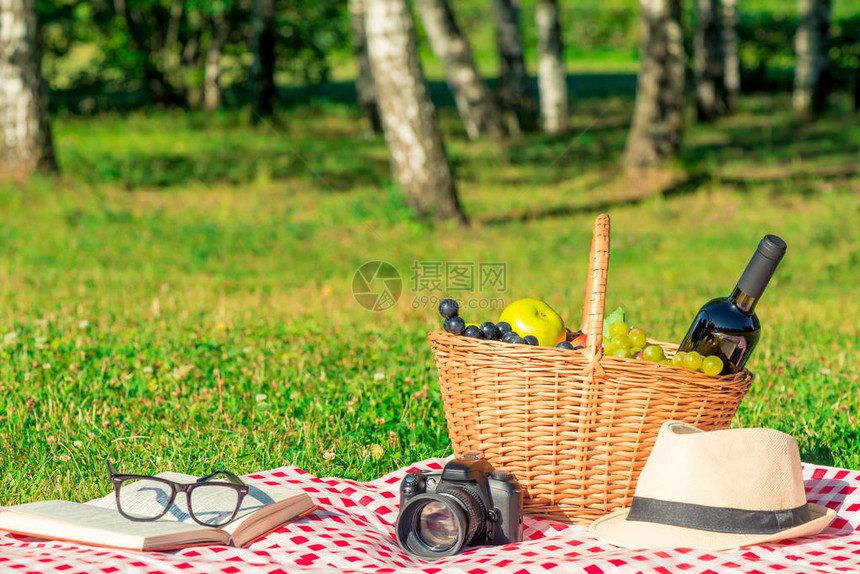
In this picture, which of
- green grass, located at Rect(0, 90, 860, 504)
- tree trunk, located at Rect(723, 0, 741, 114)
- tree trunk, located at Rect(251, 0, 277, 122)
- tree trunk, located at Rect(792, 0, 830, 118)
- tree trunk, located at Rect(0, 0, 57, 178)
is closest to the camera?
green grass, located at Rect(0, 90, 860, 504)

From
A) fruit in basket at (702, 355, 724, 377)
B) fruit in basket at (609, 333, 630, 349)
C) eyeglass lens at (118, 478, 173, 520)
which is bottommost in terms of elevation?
eyeglass lens at (118, 478, 173, 520)

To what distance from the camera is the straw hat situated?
2842 millimetres

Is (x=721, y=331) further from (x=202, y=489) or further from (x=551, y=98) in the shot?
(x=551, y=98)

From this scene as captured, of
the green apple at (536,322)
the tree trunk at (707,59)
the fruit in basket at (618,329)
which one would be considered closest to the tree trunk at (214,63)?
the tree trunk at (707,59)

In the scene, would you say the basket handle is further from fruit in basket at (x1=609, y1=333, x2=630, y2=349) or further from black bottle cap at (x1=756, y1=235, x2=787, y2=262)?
black bottle cap at (x1=756, y1=235, x2=787, y2=262)

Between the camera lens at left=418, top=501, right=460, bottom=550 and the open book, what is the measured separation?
1.47 feet

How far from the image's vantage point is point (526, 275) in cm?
872

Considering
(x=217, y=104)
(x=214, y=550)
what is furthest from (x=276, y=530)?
(x=217, y=104)

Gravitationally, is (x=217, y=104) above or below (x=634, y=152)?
above

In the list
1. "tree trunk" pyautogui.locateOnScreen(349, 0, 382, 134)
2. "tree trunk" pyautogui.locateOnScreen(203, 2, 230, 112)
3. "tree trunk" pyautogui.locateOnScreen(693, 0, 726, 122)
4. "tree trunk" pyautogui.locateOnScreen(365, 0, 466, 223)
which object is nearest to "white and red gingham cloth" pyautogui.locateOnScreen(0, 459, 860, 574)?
"tree trunk" pyautogui.locateOnScreen(365, 0, 466, 223)

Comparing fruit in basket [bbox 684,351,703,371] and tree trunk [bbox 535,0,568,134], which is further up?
tree trunk [bbox 535,0,568,134]

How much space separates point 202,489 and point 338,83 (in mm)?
26591

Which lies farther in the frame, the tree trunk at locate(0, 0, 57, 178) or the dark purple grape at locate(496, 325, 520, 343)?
the tree trunk at locate(0, 0, 57, 178)

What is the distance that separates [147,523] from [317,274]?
580 cm
